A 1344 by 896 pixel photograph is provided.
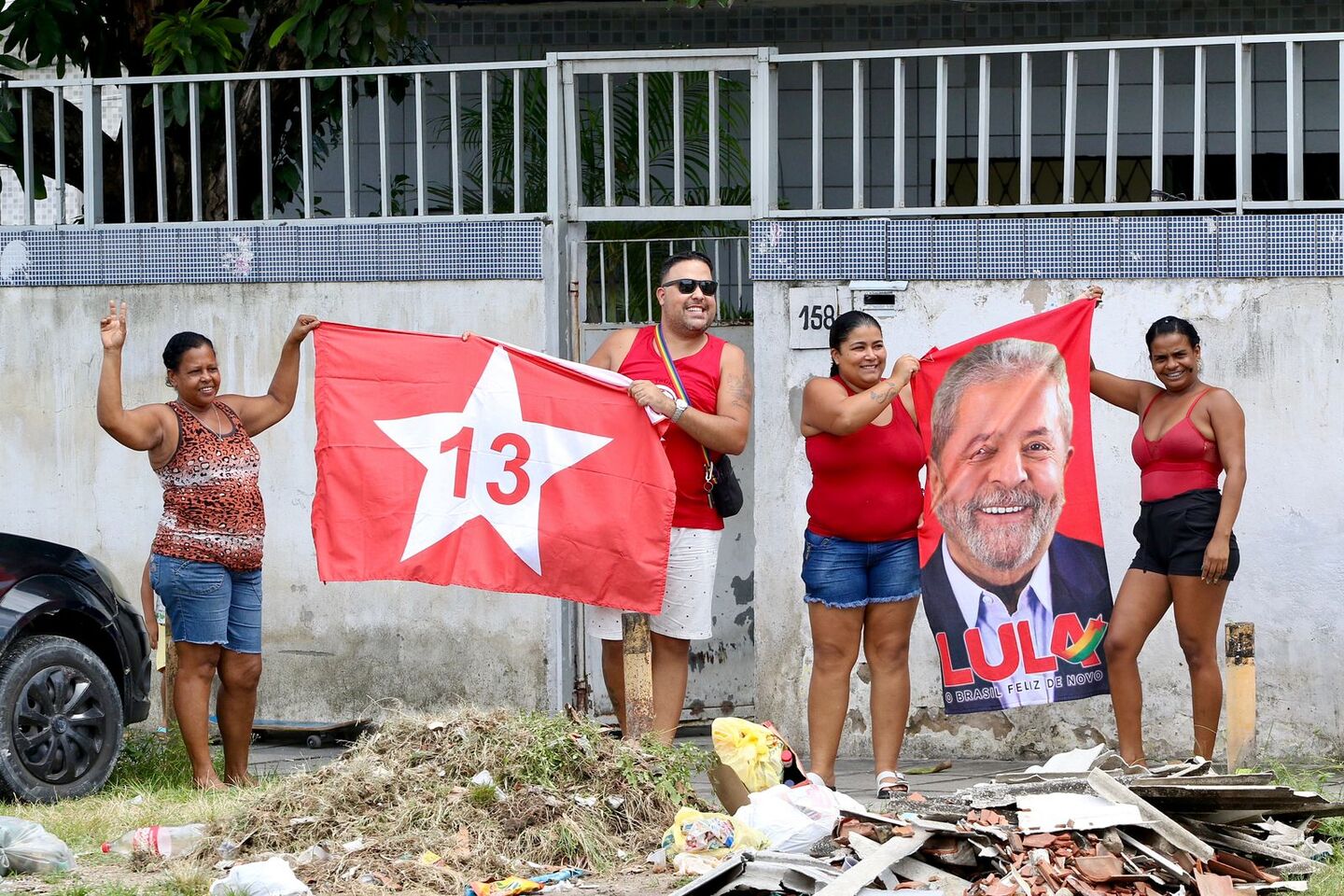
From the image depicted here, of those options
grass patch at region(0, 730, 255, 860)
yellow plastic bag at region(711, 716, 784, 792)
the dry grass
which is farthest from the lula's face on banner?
grass patch at region(0, 730, 255, 860)

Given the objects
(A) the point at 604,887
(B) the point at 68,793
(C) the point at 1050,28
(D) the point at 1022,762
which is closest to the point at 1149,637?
(D) the point at 1022,762

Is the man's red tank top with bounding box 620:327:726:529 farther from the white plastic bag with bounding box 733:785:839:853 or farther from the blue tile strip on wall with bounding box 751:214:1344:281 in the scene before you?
the white plastic bag with bounding box 733:785:839:853

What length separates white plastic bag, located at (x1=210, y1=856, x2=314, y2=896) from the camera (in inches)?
217

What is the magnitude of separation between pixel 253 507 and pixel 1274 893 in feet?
14.2

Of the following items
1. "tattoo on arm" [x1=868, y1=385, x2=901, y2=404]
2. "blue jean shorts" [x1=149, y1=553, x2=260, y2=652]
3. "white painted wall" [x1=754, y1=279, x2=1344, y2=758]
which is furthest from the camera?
"white painted wall" [x1=754, y1=279, x2=1344, y2=758]

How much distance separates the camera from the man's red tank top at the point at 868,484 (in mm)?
6973

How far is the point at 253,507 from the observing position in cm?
753

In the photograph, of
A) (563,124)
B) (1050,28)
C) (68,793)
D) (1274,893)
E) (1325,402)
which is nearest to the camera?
(1274,893)

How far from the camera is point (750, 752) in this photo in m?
6.39

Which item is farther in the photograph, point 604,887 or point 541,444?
point 541,444

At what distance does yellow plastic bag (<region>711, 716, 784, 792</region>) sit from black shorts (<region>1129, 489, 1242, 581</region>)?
193 cm

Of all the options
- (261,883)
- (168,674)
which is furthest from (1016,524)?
(168,674)

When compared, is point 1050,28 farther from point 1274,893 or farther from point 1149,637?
point 1274,893

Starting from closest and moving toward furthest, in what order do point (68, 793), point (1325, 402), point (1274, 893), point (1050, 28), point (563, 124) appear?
point (1274, 893) → point (68, 793) → point (1325, 402) → point (563, 124) → point (1050, 28)
